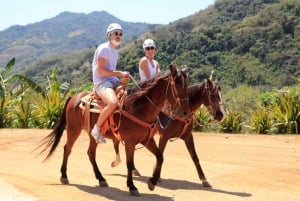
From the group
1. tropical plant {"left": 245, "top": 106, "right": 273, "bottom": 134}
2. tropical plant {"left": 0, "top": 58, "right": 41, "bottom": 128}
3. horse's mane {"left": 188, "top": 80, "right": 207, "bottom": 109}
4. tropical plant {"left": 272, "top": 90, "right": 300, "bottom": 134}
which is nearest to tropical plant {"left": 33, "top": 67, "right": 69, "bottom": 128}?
tropical plant {"left": 0, "top": 58, "right": 41, "bottom": 128}

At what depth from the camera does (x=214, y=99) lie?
781 cm

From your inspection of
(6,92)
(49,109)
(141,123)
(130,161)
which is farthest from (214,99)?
(6,92)

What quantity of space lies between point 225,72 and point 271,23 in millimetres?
17079

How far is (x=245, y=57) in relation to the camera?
75938 millimetres

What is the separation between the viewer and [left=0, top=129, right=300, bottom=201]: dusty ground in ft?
23.9

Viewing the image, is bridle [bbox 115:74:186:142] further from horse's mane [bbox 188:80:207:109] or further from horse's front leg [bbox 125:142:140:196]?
horse's mane [bbox 188:80:207:109]

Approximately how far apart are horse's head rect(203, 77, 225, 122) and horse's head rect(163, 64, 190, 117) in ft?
2.47

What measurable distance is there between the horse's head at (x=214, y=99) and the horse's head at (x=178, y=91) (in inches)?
29.7

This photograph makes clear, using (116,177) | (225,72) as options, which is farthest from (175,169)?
(225,72)

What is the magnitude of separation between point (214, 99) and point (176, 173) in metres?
2.00

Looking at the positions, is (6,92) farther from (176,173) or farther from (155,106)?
(155,106)

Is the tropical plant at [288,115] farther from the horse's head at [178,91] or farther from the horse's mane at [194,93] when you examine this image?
the horse's head at [178,91]

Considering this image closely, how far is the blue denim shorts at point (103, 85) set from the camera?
759 centimetres

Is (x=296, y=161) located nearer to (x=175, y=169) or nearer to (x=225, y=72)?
(x=175, y=169)
